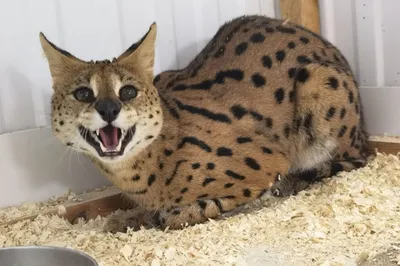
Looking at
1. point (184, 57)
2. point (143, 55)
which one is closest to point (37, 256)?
point (143, 55)

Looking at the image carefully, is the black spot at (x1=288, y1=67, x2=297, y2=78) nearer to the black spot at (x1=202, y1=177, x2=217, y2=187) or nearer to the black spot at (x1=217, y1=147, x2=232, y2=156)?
the black spot at (x1=217, y1=147, x2=232, y2=156)

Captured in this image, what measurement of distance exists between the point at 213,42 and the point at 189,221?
96 centimetres

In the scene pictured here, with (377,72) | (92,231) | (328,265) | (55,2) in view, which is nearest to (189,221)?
(92,231)

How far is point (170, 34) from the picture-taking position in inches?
138

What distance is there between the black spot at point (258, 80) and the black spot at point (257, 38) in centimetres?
19

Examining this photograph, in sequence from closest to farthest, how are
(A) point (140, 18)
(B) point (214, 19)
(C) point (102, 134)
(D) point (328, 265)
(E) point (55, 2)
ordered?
(D) point (328, 265) → (C) point (102, 134) → (E) point (55, 2) → (A) point (140, 18) → (B) point (214, 19)

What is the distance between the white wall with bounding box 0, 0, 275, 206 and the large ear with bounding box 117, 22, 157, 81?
1.86ft

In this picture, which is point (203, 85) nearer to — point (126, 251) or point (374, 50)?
point (126, 251)

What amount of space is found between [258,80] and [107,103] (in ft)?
2.74

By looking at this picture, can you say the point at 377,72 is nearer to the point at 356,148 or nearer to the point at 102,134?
the point at 356,148

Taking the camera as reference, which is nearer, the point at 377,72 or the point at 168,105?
the point at 168,105

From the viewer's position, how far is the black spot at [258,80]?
304 cm

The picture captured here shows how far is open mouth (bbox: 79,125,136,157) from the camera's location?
2520mm

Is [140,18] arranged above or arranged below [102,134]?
above
